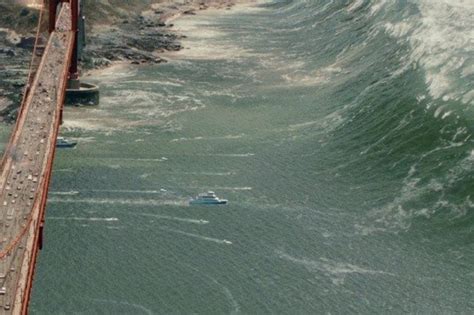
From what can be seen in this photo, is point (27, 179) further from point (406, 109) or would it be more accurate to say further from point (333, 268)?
point (406, 109)

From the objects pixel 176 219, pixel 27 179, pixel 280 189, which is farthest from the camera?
pixel 280 189

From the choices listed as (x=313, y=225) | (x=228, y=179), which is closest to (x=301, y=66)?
(x=228, y=179)

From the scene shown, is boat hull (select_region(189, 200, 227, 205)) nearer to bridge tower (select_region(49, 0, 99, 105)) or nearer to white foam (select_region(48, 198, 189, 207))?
white foam (select_region(48, 198, 189, 207))

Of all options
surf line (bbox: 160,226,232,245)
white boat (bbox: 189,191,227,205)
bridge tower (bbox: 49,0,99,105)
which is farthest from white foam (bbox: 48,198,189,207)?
bridge tower (bbox: 49,0,99,105)

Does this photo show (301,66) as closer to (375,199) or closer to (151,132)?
(151,132)

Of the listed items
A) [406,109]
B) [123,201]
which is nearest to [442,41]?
[406,109]

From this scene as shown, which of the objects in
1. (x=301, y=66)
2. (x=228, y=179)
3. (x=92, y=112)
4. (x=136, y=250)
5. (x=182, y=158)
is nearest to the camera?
(x=136, y=250)
